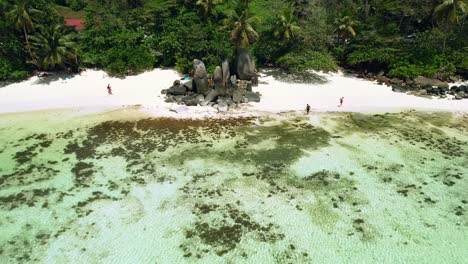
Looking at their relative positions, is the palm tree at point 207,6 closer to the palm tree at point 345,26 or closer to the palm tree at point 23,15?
the palm tree at point 345,26

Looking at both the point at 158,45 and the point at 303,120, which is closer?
the point at 303,120

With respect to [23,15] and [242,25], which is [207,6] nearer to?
[242,25]

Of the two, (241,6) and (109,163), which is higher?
(241,6)

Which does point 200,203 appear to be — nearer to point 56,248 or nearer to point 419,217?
point 56,248

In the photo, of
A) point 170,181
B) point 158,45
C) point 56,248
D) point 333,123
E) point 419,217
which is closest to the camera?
point 56,248

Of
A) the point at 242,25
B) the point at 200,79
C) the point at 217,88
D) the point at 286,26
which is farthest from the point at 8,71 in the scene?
the point at 286,26

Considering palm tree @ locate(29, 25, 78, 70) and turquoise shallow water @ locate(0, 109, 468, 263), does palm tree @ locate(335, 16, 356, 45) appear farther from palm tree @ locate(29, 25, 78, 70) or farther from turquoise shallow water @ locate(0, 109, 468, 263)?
palm tree @ locate(29, 25, 78, 70)

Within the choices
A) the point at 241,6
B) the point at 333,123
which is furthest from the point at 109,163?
the point at 241,6
